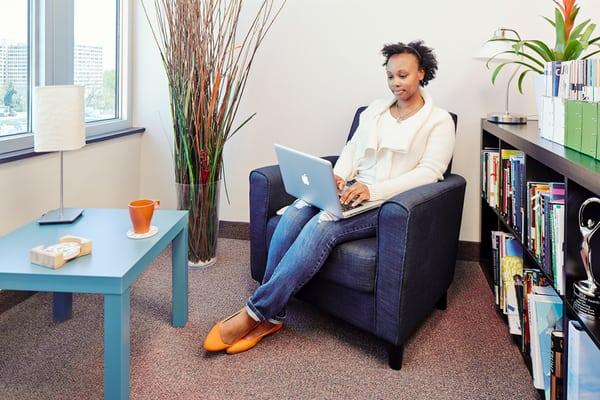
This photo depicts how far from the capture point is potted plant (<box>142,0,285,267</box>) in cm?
226

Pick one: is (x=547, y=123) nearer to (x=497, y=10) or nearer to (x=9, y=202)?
(x=497, y=10)

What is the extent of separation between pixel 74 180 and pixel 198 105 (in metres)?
0.68

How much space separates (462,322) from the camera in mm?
1913

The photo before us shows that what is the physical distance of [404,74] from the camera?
1.89 m

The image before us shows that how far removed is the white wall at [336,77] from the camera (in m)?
2.46

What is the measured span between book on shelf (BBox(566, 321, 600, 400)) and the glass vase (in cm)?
169

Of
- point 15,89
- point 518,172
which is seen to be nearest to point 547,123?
point 518,172

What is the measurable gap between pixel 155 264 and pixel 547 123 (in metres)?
1.89

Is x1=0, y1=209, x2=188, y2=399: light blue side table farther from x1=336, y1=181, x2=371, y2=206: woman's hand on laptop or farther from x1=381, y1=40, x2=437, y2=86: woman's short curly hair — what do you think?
x1=381, y1=40, x2=437, y2=86: woman's short curly hair

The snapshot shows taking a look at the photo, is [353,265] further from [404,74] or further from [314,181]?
[404,74]

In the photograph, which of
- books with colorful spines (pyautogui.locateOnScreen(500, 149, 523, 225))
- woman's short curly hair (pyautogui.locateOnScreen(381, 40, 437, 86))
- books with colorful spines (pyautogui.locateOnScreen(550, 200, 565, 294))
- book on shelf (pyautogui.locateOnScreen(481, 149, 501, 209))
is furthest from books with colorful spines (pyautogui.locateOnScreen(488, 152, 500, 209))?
books with colorful spines (pyautogui.locateOnScreen(550, 200, 565, 294))

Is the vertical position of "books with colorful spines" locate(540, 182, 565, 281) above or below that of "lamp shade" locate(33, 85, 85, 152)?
below

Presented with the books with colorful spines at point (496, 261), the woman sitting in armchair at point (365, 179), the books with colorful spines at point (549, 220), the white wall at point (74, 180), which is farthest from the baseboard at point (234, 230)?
the books with colorful spines at point (549, 220)

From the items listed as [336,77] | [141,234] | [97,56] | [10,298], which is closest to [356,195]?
[141,234]
